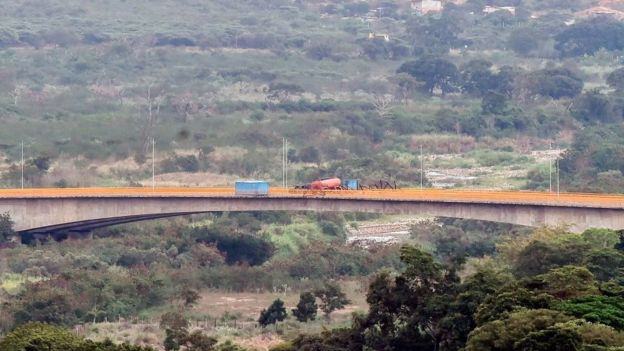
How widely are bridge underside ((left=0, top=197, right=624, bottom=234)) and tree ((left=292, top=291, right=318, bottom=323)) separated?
15663 mm

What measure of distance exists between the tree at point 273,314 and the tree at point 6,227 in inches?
977

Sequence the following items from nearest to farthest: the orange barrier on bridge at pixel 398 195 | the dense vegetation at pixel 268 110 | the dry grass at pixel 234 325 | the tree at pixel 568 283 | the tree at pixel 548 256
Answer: the tree at pixel 568 283 < the dry grass at pixel 234 325 < the tree at pixel 548 256 < the orange barrier on bridge at pixel 398 195 < the dense vegetation at pixel 268 110

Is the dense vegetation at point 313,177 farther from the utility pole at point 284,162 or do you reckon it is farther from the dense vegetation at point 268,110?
the utility pole at point 284,162

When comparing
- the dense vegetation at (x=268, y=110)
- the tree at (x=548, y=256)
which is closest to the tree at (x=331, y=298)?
the tree at (x=548, y=256)

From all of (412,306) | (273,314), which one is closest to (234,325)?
(273,314)

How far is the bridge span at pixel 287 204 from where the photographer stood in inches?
4048

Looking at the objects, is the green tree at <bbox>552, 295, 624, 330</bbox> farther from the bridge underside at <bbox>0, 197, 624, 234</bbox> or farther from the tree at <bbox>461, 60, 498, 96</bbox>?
the tree at <bbox>461, 60, 498, 96</bbox>

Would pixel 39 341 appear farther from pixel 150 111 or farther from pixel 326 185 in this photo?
pixel 150 111

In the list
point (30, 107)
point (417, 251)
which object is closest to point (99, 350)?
point (417, 251)

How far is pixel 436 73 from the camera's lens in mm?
181875

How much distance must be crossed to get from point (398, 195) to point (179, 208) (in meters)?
11.6

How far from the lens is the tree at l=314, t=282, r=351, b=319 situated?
9319cm

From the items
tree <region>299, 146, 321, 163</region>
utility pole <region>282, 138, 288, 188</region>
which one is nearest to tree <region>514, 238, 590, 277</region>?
utility pole <region>282, 138, 288, 188</region>

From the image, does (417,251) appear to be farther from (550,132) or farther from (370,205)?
(550,132)
